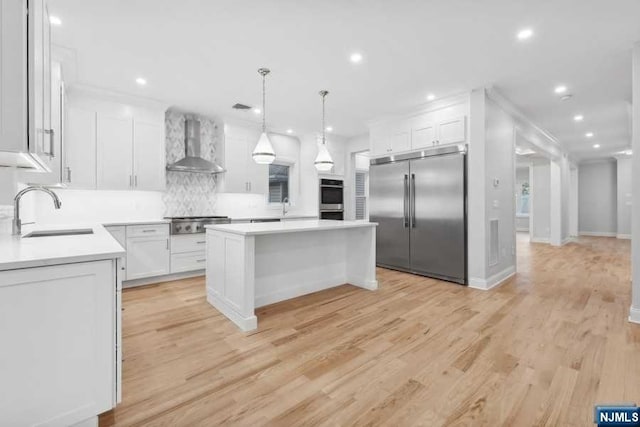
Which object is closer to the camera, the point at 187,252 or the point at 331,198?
the point at 187,252

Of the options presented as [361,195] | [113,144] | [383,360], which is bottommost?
[383,360]

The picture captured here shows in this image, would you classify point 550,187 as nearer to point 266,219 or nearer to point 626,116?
point 626,116

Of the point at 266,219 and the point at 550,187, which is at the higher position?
the point at 550,187

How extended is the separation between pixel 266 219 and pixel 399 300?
9.57 ft

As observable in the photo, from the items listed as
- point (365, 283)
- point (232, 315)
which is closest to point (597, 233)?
point (365, 283)

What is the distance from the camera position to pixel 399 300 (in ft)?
11.4

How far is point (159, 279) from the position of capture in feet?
14.4

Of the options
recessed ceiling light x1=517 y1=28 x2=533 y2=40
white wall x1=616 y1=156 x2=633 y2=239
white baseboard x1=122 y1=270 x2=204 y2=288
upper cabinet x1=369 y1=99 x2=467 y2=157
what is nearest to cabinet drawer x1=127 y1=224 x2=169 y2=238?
white baseboard x1=122 y1=270 x2=204 y2=288

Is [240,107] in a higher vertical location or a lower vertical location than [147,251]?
higher

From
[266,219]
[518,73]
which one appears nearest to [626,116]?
[518,73]

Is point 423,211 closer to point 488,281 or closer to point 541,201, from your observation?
point 488,281

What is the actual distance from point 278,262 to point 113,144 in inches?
117

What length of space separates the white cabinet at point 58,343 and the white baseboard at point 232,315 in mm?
1250

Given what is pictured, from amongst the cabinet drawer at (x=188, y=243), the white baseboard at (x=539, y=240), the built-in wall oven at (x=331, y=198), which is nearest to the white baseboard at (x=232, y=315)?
the cabinet drawer at (x=188, y=243)
